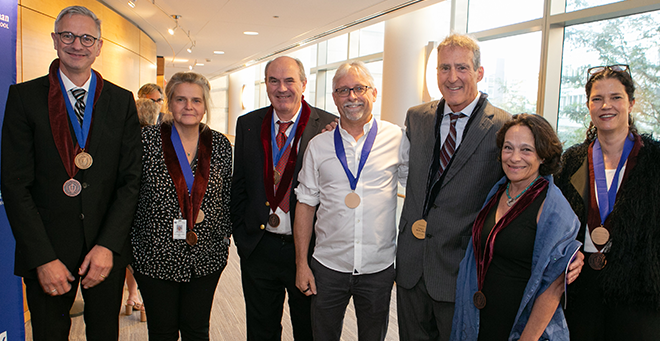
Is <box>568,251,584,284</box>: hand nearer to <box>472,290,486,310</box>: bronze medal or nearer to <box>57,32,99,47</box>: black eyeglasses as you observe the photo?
<box>472,290,486,310</box>: bronze medal

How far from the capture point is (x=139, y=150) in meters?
2.12

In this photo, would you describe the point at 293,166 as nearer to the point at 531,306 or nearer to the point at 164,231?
the point at 164,231

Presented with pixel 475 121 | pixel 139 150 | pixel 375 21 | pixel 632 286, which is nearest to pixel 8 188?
pixel 139 150

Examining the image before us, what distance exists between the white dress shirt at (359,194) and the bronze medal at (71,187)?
1.05 metres

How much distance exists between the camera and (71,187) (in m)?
1.91

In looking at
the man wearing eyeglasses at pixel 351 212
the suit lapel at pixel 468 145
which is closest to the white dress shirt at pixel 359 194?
the man wearing eyeglasses at pixel 351 212

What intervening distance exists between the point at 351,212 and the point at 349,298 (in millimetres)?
458

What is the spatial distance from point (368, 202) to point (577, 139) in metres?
3.46

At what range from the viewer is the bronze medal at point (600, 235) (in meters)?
Result: 1.97

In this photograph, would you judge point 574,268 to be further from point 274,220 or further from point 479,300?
point 274,220

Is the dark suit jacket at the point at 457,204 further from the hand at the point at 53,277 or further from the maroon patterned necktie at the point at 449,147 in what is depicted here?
the hand at the point at 53,277

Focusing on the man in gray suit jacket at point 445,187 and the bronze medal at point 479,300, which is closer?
the bronze medal at point 479,300

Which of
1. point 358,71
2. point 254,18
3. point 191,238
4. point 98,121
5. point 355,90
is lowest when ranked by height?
point 191,238

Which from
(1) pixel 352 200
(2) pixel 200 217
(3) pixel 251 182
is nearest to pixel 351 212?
(1) pixel 352 200
